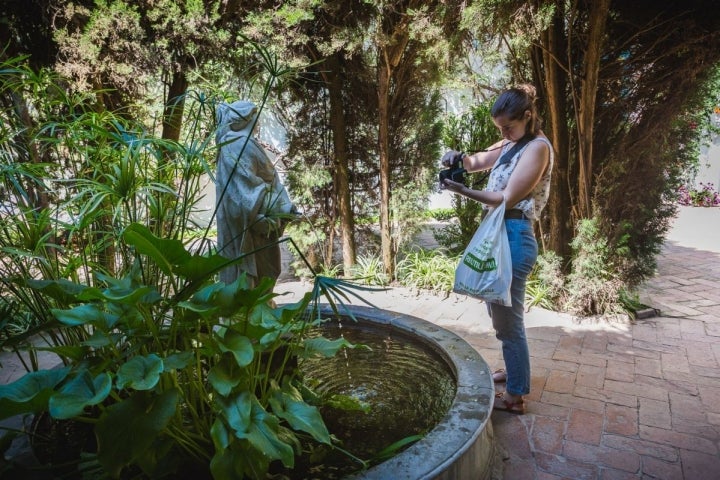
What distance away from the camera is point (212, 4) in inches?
164

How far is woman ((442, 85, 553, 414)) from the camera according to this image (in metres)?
2.10

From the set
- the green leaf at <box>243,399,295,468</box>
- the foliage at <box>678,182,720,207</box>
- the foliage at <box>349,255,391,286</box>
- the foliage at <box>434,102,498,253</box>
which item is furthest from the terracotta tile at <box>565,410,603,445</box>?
the foliage at <box>678,182,720,207</box>

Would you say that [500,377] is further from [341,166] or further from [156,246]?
[341,166]

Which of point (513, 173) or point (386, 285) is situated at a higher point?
point (513, 173)

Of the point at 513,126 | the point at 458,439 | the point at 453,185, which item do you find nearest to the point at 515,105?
the point at 513,126

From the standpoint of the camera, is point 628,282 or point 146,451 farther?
point 628,282

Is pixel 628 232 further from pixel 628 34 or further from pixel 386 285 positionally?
pixel 386 285

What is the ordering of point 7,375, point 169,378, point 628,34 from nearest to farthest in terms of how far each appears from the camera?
1. point 169,378
2. point 7,375
3. point 628,34

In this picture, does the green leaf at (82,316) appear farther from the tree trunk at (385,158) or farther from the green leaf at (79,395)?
the tree trunk at (385,158)

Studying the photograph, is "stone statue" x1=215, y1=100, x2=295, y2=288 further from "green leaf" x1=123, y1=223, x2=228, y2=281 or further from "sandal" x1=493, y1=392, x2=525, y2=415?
"sandal" x1=493, y1=392, x2=525, y2=415

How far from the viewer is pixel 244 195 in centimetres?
212

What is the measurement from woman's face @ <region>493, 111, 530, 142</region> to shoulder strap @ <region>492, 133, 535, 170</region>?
0.07 ft

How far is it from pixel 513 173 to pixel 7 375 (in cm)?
349

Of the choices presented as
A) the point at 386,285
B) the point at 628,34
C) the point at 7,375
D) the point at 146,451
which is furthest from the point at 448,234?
the point at 146,451
